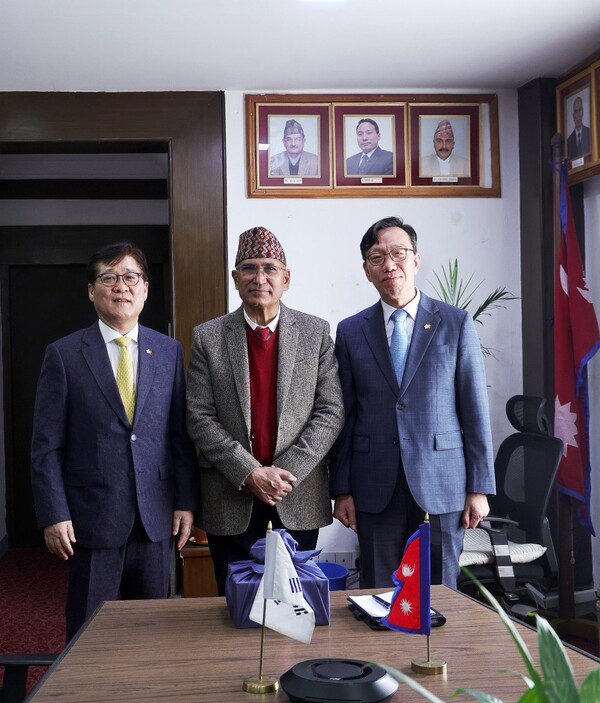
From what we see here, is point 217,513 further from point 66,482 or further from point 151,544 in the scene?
point 66,482

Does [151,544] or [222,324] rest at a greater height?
[222,324]

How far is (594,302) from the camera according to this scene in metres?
4.19

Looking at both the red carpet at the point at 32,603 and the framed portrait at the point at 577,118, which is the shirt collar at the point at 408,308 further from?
the red carpet at the point at 32,603

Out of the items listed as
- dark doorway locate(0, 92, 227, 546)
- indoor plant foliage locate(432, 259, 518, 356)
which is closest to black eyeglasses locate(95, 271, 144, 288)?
dark doorway locate(0, 92, 227, 546)

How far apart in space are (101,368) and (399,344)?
3.23 feet

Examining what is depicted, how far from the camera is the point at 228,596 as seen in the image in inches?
75.4

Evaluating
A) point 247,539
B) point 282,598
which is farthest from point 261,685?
point 247,539

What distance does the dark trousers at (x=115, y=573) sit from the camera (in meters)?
2.58

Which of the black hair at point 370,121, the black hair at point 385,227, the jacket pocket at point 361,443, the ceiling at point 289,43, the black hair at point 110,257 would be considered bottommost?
the jacket pocket at point 361,443

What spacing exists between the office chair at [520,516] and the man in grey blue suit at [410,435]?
703 millimetres

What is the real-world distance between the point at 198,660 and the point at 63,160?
5179 mm

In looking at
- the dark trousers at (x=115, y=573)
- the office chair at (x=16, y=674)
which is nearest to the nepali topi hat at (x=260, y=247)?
the dark trousers at (x=115, y=573)

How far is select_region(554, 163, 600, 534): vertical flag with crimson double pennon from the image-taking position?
12.8 feet

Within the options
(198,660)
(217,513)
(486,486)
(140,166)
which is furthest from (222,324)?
(140,166)
